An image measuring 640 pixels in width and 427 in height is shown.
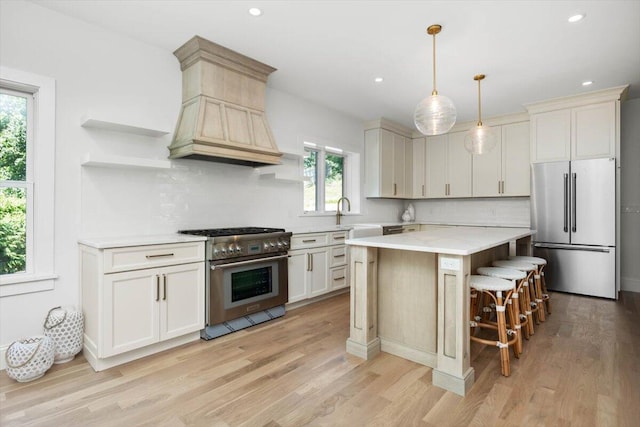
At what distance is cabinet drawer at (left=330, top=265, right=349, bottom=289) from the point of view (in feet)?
14.1

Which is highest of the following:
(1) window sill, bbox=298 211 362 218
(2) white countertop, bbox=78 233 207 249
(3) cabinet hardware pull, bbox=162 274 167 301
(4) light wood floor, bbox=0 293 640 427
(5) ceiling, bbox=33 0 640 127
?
(5) ceiling, bbox=33 0 640 127

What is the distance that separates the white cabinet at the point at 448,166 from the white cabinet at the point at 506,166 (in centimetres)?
17

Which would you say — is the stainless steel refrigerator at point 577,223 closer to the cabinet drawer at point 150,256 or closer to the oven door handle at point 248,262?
the oven door handle at point 248,262

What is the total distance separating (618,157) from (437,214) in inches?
107

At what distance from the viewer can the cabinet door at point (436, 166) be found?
5.91m

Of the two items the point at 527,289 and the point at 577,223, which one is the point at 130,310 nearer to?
the point at 527,289

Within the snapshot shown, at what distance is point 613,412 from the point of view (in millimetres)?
1854

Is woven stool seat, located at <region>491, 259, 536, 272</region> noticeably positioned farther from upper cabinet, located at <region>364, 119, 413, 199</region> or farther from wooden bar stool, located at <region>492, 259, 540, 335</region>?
upper cabinet, located at <region>364, 119, 413, 199</region>

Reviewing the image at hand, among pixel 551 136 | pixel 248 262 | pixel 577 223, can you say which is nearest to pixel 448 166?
pixel 551 136

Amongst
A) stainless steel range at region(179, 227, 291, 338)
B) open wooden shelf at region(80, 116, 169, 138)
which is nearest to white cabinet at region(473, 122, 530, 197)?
stainless steel range at region(179, 227, 291, 338)

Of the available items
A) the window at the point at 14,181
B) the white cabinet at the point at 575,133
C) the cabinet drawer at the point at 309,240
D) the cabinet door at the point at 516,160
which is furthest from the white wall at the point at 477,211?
the window at the point at 14,181

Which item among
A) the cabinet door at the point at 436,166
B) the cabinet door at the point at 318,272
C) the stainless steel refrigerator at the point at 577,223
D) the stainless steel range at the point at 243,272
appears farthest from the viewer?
the cabinet door at the point at 436,166

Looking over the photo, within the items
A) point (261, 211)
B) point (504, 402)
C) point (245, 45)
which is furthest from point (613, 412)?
point (245, 45)

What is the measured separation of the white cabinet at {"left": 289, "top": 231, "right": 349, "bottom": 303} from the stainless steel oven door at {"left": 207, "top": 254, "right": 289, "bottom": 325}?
25 centimetres
